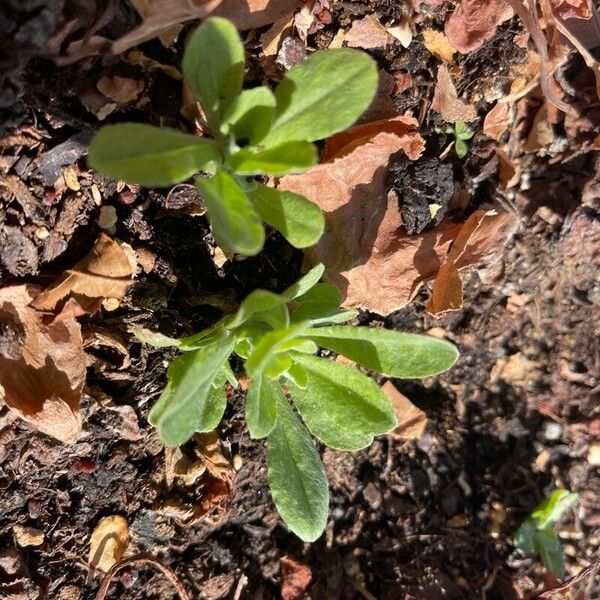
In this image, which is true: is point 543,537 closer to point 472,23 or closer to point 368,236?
point 368,236

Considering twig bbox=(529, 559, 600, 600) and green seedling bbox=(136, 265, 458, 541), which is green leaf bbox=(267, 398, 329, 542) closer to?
green seedling bbox=(136, 265, 458, 541)

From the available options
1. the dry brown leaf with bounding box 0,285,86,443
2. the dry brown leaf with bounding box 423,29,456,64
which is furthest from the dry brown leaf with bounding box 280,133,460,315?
the dry brown leaf with bounding box 0,285,86,443

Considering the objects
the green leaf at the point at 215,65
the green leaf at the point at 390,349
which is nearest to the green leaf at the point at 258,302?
the green leaf at the point at 390,349

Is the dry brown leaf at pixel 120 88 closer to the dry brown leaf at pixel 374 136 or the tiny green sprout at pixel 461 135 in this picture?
the dry brown leaf at pixel 374 136

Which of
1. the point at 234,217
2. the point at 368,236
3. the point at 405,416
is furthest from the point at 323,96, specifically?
the point at 405,416

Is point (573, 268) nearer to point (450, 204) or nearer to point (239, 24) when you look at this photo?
point (450, 204)

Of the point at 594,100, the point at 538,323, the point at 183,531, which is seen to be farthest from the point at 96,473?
the point at 594,100
